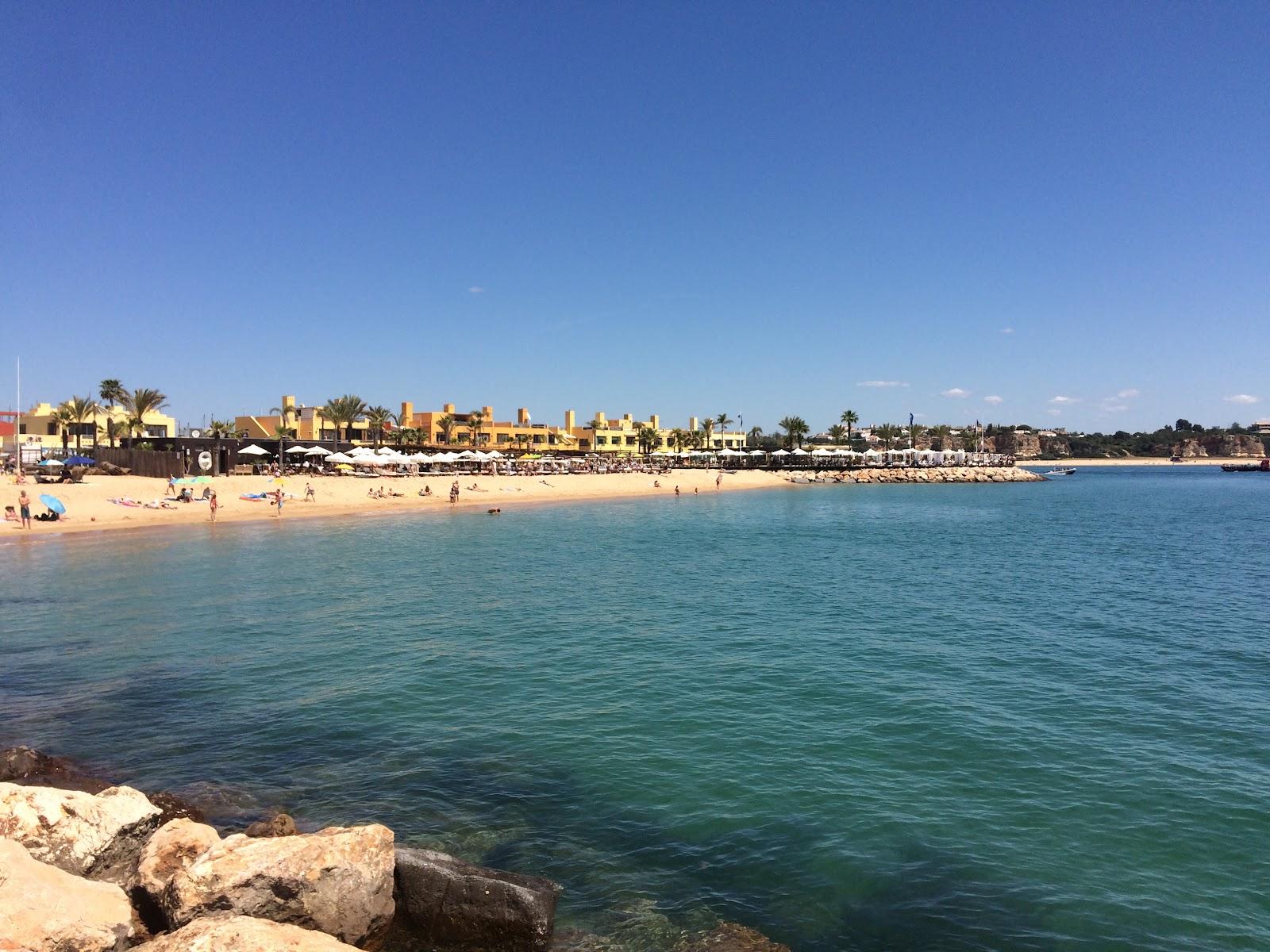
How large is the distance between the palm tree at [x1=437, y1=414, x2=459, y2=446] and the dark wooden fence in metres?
49.3

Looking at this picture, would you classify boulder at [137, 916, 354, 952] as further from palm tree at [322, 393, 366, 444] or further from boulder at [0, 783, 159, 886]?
palm tree at [322, 393, 366, 444]

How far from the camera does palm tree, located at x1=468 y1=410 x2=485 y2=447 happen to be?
106 metres

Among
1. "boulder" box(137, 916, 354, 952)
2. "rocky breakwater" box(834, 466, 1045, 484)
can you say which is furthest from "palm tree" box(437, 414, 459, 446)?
"boulder" box(137, 916, 354, 952)

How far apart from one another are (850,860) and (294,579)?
21.8 meters

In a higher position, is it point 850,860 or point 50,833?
point 50,833

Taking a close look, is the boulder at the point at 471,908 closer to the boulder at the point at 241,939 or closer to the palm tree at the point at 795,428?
the boulder at the point at 241,939

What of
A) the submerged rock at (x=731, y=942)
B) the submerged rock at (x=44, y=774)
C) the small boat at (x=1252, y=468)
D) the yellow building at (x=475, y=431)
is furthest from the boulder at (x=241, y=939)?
the small boat at (x=1252, y=468)

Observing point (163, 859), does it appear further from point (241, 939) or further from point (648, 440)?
point (648, 440)

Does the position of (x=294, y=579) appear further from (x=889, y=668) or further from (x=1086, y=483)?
(x=1086, y=483)

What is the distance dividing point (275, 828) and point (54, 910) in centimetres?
216

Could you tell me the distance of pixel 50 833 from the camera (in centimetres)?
708

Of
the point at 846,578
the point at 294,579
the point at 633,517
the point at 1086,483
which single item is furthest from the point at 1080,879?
the point at 1086,483

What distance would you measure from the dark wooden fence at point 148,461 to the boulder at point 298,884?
5377cm

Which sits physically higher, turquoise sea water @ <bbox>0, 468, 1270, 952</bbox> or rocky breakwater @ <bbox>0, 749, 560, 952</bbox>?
rocky breakwater @ <bbox>0, 749, 560, 952</bbox>
